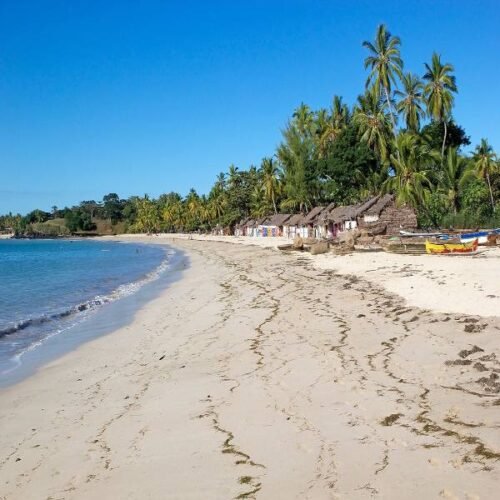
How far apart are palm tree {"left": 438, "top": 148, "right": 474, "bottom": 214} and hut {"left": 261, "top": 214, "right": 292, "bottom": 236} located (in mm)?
26663

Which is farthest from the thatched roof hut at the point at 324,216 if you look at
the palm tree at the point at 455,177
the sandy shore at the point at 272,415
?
the sandy shore at the point at 272,415

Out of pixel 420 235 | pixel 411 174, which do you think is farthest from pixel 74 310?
pixel 411 174

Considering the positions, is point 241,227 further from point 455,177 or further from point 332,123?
point 455,177

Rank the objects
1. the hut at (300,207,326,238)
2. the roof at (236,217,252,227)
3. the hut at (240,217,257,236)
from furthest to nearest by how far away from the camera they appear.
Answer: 1. the roof at (236,217,252,227)
2. the hut at (240,217,257,236)
3. the hut at (300,207,326,238)

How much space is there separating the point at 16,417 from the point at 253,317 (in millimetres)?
6098

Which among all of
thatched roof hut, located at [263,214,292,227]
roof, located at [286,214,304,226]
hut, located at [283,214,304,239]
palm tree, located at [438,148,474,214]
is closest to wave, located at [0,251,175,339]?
palm tree, located at [438,148,474,214]

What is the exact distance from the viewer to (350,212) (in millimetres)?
→ 44750

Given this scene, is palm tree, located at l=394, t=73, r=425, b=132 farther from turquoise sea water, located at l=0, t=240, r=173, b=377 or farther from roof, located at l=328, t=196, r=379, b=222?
turquoise sea water, located at l=0, t=240, r=173, b=377

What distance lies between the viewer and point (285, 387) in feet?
19.7

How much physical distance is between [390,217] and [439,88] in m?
12.7

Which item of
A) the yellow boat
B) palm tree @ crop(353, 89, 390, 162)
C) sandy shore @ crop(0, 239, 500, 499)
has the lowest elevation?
sandy shore @ crop(0, 239, 500, 499)

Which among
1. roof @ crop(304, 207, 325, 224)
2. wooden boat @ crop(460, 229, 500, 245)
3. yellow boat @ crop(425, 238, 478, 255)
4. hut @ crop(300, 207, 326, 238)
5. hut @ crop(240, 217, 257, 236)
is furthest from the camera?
hut @ crop(240, 217, 257, 236)

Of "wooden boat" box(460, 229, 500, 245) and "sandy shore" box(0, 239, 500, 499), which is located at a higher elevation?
"wooden boat" box(460, 229, 500, 245)

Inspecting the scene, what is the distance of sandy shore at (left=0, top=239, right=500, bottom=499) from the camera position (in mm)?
3699
